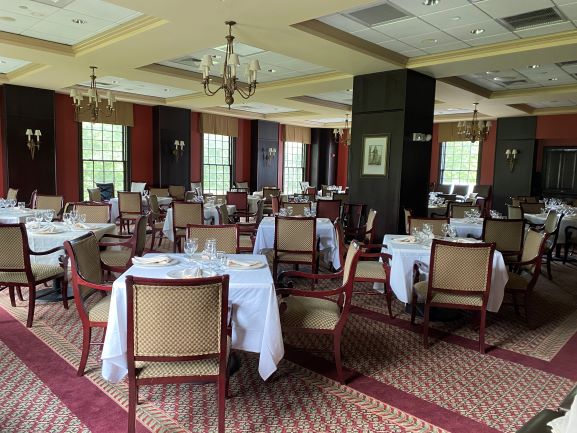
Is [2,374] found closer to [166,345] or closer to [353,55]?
[166,345]

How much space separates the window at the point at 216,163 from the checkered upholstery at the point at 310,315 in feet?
37.4

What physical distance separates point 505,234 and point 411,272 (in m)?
1.67

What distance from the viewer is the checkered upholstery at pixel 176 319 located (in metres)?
2.27

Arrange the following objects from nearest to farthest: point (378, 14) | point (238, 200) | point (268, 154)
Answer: point (378, 14)
point (238, 200)
point (268, 154)

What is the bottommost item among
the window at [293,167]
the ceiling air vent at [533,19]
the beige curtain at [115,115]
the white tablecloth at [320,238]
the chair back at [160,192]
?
the white tablecloth at [320,238]

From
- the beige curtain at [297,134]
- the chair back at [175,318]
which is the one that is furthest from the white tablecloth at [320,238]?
the beige curtain at [297,134]

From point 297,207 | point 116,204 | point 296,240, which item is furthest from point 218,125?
point 296,240

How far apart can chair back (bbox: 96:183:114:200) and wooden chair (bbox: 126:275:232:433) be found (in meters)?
9.68

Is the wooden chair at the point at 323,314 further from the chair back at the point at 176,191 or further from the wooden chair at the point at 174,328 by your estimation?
the chair back at the point at 176,191

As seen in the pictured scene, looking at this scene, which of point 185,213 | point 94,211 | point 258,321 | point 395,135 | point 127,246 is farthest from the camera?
point 395,135

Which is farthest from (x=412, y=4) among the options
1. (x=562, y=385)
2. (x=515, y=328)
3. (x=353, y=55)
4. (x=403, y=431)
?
(x=403, y=431)

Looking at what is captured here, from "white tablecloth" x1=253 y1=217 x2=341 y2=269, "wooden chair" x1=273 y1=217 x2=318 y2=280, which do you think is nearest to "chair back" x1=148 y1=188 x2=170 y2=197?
"white tablecloth" x1=253 y1=217 x2=341 y2=269

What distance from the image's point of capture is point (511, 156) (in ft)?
41.8

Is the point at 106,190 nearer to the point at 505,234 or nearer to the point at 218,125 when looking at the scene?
the point at 218,125
